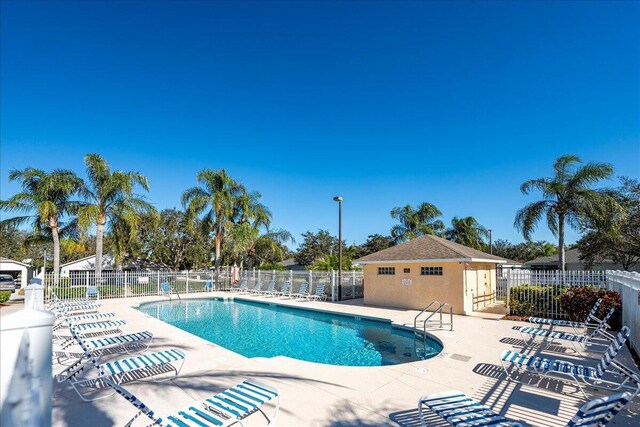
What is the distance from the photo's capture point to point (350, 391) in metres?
5.55

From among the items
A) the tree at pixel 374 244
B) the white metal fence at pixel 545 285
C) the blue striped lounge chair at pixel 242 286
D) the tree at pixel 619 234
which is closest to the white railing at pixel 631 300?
the white metal fence at pixel 545 285

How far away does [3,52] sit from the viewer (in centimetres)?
1244

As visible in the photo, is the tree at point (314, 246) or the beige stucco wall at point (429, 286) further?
the tree at point (314, 246)

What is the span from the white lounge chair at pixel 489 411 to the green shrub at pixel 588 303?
8.65 meters

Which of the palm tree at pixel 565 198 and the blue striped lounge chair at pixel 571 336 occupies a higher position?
the palm tree at pixel 565 198

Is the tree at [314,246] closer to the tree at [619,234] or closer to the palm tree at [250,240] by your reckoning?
the palm tree at [250,240]

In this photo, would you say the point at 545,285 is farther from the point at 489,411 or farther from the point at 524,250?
the point at 524,250

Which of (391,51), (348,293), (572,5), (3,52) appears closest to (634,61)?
(572,5)

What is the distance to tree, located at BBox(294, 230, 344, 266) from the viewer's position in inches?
1989

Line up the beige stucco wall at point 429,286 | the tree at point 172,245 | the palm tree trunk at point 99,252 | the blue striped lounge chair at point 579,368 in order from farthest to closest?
the tree at point 172,245 → the palm tree trunk at point 99,252 → the beige stucco wall at point 429,286 → the blue striped lounge chair at point 579,368

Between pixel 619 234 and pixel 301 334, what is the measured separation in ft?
67.8

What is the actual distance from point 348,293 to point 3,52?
62.8 ft

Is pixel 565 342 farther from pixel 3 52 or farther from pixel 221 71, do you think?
pixel 3 52

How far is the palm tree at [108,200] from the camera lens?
20.7 meters
